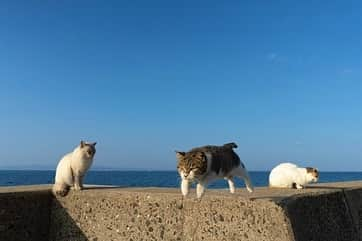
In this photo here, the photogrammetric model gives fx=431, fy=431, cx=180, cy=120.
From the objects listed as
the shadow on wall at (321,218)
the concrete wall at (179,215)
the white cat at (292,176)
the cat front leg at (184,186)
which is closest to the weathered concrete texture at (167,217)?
the concrete wall at (179,215)

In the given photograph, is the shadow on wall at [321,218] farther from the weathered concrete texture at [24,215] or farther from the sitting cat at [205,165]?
the weathered concrete texture at [24,215]

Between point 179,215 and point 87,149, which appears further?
point 87,149

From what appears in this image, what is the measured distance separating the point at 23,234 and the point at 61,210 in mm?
510

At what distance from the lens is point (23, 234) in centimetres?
518

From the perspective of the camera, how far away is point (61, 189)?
17.8 feet

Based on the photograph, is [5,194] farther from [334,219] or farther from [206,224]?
[334,219]

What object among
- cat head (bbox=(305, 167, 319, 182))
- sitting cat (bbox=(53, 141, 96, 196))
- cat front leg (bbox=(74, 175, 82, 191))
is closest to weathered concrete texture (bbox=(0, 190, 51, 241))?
sitting cat (bbox=(53, 141, 96, 196))

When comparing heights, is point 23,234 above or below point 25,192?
below

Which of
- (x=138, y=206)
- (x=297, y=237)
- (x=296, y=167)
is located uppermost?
(x=296, y=167)

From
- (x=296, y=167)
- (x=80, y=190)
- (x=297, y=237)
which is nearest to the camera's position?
(x=297, y=237)

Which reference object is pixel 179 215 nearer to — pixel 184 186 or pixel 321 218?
pixel 184 186

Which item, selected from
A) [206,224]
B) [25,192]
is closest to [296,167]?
[206,224]

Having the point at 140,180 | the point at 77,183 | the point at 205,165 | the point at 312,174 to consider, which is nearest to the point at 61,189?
the point at 77,183

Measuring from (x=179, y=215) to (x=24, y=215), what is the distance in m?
2.00
